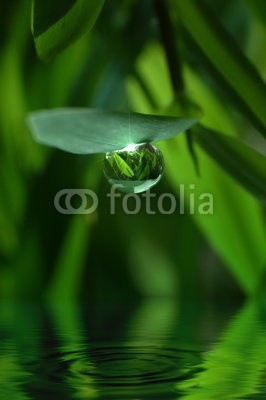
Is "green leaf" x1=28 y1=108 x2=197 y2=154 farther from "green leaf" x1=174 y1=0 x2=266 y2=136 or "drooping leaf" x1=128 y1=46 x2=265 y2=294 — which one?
"drooping leaf" x1=128 y1=46 x2=265 y2=294

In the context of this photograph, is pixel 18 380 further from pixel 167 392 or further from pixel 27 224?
pixel 27 224

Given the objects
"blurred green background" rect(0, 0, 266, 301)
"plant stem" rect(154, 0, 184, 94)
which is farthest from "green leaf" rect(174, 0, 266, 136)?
"blurred green background" rect(0, 0, 266, 301)

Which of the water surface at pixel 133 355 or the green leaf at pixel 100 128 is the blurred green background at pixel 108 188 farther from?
the green leaf at pixel 100 128

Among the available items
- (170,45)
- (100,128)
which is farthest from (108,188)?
(100,128)
